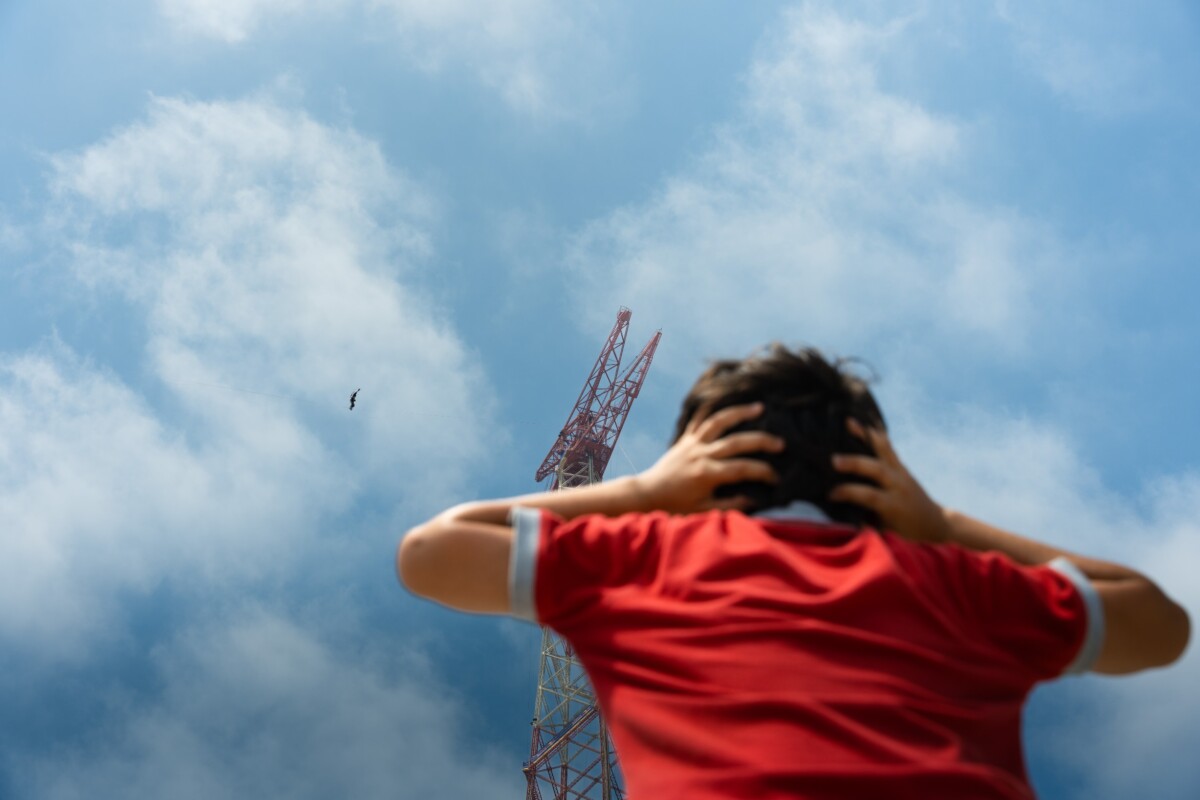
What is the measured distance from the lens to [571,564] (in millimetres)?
1902

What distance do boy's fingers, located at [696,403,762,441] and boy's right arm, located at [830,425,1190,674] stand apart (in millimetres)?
233

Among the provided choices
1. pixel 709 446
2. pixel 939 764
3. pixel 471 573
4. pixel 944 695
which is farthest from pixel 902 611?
pixel 471 573

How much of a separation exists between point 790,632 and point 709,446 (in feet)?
1.91

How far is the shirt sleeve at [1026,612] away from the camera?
6.00 ft

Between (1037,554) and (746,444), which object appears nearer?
(746,444)

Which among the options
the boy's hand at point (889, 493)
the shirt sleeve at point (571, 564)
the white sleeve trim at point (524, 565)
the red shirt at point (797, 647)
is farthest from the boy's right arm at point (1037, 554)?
the white sleeve trim at point (524, 565)

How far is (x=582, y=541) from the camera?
1913 mm

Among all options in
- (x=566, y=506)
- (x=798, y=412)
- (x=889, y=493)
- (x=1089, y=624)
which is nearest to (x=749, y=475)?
(x=798, y=412)

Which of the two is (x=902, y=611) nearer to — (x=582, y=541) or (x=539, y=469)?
(x=582, y=541)

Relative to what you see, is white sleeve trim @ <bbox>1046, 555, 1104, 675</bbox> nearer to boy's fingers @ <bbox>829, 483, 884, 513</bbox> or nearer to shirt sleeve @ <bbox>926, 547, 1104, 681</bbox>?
shirt sleeve @ <bbox>926, 547, 1104, 681</bbox>

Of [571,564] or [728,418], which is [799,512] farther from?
[571,564]

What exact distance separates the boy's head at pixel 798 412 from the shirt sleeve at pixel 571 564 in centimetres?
33

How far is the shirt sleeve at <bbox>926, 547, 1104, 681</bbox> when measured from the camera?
6.00 feet

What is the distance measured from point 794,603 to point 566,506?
2.29ft
